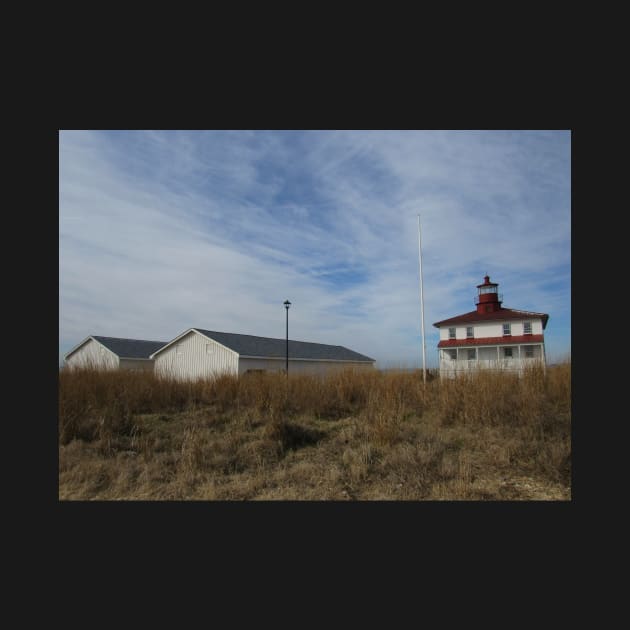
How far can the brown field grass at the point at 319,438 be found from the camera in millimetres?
4332

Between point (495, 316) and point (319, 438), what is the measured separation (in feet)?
70.8

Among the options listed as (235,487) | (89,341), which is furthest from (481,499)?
(89,341)

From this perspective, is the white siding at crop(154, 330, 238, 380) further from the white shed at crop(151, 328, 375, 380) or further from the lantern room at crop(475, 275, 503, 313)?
the lantern room at crop(475, 275, 503, 313)

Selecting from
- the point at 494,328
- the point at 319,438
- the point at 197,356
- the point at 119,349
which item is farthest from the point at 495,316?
the point at 119,349

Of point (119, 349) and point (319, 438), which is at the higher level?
point (119, 349)

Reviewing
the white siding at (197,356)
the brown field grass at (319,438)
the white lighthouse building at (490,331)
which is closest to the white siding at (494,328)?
the white lighthouse building at (490,331)

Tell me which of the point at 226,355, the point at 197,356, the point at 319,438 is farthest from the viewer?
the point at 197,356

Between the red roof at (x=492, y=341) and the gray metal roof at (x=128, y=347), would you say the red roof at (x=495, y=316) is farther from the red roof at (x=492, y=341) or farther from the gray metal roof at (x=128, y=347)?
the gray metal roof at (x=128, y=347)

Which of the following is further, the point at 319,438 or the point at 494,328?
the point at 494,328

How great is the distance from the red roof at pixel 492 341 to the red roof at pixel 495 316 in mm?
1212

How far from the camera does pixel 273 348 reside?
76.9 feet

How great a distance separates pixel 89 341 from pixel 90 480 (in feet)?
90.7

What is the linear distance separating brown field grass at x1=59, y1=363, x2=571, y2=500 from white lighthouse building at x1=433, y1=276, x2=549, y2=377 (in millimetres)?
14912

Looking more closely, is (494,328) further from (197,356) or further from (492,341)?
(197,356)
